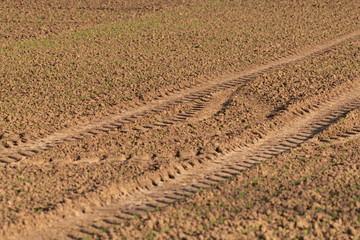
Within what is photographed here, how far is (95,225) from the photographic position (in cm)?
784

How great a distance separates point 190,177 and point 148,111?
4.02 meters

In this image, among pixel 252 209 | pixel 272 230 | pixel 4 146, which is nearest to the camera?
pixel 272 230

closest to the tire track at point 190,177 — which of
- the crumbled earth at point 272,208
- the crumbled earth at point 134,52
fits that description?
the crumbled earth at point 272,208

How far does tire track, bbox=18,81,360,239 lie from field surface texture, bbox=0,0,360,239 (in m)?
0.03

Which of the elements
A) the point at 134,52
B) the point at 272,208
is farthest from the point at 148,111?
the point at 272,208

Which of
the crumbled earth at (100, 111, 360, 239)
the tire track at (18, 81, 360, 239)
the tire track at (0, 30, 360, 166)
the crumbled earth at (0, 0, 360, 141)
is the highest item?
the crumbled earth at (0, 0, 360, 141)

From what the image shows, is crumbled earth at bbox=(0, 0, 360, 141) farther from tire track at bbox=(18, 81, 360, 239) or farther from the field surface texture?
tire track at bbox=(18, 81, 360, 239)

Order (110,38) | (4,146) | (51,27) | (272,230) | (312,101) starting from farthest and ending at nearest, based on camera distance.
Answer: (51,27) < (110,38) < (312,101) < (4,146) < (272,230)

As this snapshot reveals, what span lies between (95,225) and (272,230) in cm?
259

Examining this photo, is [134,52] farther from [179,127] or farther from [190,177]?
[190,177]

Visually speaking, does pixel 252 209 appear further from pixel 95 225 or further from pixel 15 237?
pixel 15 237

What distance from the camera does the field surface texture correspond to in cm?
784

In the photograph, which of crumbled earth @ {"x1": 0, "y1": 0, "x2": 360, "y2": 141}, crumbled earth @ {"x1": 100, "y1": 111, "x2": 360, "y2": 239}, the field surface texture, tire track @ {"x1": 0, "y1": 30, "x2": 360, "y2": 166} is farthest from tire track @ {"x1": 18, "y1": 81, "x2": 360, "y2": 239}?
crumbled earth @ {"x1": 0, "y1": 0, "x2": 360, "y2": 141}

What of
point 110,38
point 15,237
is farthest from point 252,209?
point 110,38
